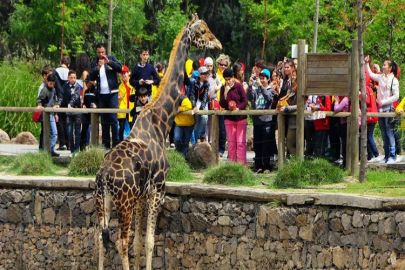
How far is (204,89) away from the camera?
62.7 feet

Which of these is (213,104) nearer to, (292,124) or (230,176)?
(292,124)

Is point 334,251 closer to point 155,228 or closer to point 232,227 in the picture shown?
point 232,227

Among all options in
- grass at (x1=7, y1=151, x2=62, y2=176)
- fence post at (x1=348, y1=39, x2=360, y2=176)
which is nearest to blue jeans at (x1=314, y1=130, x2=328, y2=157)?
fence post at (x1=348, y1=39, x2=360, y2=176)

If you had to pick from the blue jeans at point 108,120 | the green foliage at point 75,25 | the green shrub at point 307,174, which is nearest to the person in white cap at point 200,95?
the blue jeans at point 108,120

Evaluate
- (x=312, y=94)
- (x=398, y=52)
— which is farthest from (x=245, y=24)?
(x=312, y=94)

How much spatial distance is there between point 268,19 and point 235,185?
65.3 feet

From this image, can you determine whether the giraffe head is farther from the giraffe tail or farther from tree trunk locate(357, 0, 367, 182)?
the giraffe tail

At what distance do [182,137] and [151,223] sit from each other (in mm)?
3603

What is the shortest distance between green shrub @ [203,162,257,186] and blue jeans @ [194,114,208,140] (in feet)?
10.6

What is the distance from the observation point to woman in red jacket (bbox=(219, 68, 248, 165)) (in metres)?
17.6

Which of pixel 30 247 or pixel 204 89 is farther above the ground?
pixel 204 89

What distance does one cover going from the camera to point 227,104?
693 inches

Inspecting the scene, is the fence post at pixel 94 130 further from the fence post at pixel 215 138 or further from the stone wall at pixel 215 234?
the fence post at pixel 215 138

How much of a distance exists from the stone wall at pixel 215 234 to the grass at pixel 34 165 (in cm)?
78
